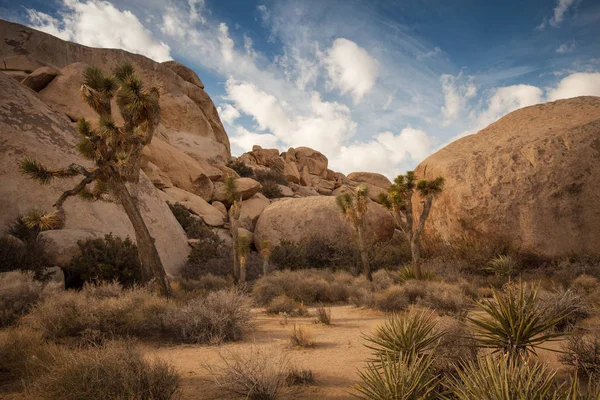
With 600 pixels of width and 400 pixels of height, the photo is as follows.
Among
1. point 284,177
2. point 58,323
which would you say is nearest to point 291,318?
point 58,323

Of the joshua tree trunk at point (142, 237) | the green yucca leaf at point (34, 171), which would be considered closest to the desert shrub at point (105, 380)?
the joshua tree trunk at point (142, 237)

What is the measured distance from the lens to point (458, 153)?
1694 cm

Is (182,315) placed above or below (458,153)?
below

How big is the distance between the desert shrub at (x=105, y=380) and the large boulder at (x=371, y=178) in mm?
46252

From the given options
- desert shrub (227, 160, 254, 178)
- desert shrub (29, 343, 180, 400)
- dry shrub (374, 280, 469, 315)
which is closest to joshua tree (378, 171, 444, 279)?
dry shrub (374, 280, 469, 315)

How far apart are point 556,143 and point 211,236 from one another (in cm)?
1722

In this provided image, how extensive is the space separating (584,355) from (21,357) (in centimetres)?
727

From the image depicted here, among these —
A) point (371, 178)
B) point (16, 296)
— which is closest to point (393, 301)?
point (16, 296)

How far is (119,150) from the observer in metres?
9.75

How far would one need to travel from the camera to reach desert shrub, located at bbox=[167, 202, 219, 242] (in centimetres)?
1842

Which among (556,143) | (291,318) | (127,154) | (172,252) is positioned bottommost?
(291,318)

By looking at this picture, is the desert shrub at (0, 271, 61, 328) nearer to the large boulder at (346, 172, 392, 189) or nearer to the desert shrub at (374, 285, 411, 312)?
the desert shrub at (374, 285, 411, 312)

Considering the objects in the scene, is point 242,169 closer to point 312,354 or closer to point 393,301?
point 393,301

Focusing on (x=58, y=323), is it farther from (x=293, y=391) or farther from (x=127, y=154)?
(x=127, y=154)
